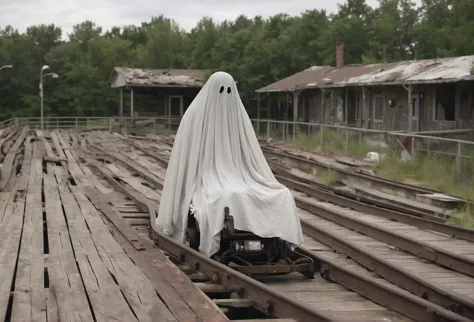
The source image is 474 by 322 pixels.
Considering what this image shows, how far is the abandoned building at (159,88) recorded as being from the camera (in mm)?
44312

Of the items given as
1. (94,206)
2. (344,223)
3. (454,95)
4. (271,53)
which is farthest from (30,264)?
(271,53)

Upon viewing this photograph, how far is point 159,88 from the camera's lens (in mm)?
47438

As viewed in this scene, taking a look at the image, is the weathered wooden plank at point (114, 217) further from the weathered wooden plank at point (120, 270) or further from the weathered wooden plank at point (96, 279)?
the weathered wooden plank at point (96, 279)

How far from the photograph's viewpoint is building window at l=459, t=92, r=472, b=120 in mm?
24828

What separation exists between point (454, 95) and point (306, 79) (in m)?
11.8

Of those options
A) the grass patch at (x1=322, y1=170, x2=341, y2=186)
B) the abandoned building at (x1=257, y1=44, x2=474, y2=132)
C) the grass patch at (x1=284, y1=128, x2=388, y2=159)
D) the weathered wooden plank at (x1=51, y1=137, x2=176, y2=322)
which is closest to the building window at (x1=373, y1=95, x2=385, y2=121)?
the abandoned building at (x1=257, y1=44, x2=474, y2=132)

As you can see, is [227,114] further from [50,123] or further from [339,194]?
[50,123]

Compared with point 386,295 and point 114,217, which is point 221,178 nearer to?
point 386,295

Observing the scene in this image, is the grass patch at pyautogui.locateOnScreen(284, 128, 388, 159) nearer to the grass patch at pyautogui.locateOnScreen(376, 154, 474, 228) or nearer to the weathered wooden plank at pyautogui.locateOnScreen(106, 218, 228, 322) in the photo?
the grass patch at pyautogui.locateOnScreen(376, 154, 474, 228)

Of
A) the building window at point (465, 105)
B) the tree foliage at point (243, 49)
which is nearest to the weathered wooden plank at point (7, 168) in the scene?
the building window at point (465, 105)

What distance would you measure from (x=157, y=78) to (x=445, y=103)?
23.2 m

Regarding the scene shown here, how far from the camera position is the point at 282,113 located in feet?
149

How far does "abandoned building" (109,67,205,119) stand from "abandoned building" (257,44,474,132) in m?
7.86

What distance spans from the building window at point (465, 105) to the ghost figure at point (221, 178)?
18.5 metres
